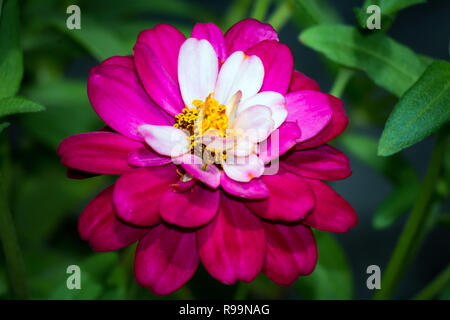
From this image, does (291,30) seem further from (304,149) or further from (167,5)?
(304,149)

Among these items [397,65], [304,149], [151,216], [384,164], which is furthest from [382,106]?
[151,216]

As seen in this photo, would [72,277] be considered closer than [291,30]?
Yes

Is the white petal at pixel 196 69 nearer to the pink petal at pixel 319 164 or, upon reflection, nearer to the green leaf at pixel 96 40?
the pink petal at pixel 319 164

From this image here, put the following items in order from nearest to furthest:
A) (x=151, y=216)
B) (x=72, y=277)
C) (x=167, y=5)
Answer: (x=151, y=216)
(x=72, y=277)
(x=167, y=5)

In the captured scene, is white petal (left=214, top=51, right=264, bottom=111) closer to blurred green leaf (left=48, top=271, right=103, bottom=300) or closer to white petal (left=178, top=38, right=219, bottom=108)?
white petal (left=178, top=38, right=219, bottom=108)

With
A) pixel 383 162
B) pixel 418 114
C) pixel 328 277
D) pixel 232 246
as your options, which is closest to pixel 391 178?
pixel 383 162

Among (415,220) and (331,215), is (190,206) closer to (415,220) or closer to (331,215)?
(331,215)

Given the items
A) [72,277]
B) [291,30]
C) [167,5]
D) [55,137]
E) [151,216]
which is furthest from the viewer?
[291,30]
